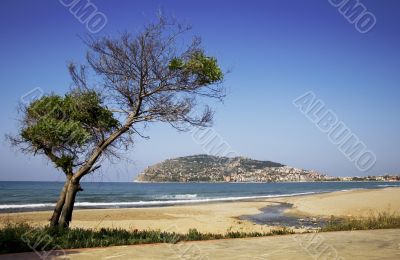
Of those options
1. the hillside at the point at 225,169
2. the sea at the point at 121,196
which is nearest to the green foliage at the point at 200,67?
the sea at the point at 121,196

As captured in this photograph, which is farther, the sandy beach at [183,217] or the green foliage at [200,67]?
the sandy beach at [183,217]

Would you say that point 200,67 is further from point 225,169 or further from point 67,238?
point 225,169

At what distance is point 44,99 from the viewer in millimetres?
11203

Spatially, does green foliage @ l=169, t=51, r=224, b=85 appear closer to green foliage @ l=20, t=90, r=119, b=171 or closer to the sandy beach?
green foliage @ l=20, t=90, r=119, b=171

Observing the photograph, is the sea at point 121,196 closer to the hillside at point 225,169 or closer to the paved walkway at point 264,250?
the paved walkway at point 264,250

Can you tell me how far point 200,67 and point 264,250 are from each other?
480 centimetres

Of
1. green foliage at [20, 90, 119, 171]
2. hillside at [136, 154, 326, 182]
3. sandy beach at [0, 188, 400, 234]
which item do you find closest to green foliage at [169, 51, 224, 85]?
green foliage at [20, 90, 119, 171]

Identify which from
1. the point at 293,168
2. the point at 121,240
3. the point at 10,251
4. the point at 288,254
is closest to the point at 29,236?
the point at 10,251

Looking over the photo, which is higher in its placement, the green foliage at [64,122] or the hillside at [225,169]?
the hillside at [225,169]

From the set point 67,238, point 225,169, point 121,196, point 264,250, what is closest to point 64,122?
point 67,238

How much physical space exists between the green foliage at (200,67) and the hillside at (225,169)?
4649 inches

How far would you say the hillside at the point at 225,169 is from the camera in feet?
475

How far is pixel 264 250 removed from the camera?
877 centimetres

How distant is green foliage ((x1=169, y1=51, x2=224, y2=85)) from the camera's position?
34.9ft
